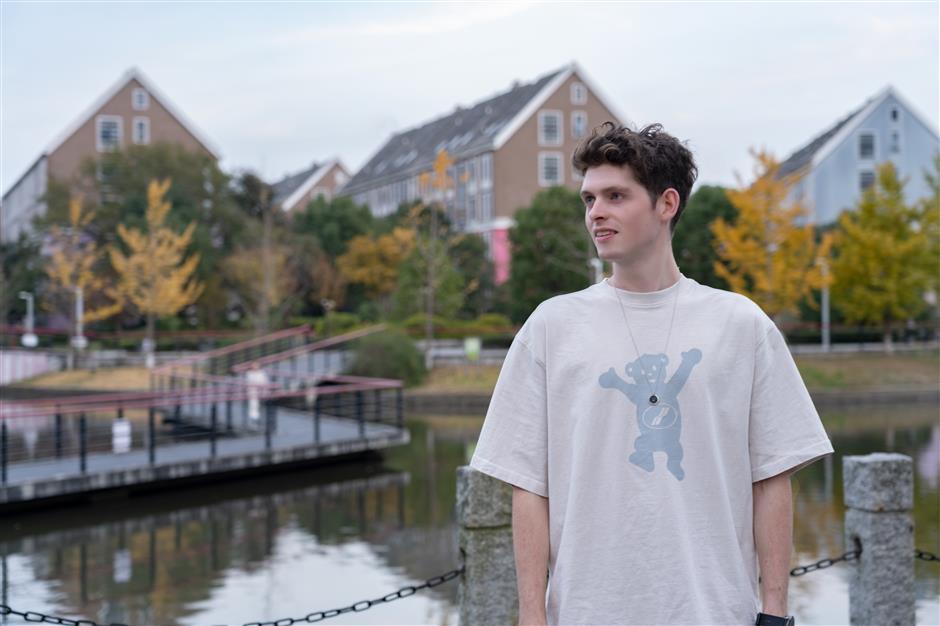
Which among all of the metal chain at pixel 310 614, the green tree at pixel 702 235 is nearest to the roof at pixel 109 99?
the green tree at pixel 702 235

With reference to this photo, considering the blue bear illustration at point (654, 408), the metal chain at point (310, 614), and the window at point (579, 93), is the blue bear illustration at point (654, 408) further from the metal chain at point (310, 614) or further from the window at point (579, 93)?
the window at point (579, 93)

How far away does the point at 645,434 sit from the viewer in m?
2.38

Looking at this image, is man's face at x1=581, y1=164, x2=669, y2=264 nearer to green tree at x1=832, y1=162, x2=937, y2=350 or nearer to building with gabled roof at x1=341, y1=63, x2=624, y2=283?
green tree at x1=832, y1=162, x2=937, y2=350

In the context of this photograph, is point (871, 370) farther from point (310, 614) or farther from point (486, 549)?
point (310, 614)

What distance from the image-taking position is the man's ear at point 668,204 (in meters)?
2.50

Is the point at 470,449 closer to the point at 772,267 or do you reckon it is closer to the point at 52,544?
the point at 52,544

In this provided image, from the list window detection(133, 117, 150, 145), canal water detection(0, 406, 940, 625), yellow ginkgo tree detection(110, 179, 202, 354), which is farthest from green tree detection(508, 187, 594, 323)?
canal water detection(0, 406, 940, 625)

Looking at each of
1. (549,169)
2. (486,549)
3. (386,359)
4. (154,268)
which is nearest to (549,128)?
(549,169)

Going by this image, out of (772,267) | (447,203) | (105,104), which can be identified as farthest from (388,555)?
(447,203)

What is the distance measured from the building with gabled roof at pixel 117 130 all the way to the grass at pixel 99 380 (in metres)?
14.4

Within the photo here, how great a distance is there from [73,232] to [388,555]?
33901mm

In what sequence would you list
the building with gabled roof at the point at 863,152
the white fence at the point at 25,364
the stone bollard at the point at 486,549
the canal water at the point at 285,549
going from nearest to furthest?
the stone bollard at the point at 486,549 → the canal water at the point at 285,549 → the white fence at the point at 25,364 → the building with gabled roof at the point at 863,152

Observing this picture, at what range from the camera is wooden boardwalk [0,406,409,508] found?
13367mm

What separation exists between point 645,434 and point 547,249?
36.9 m
